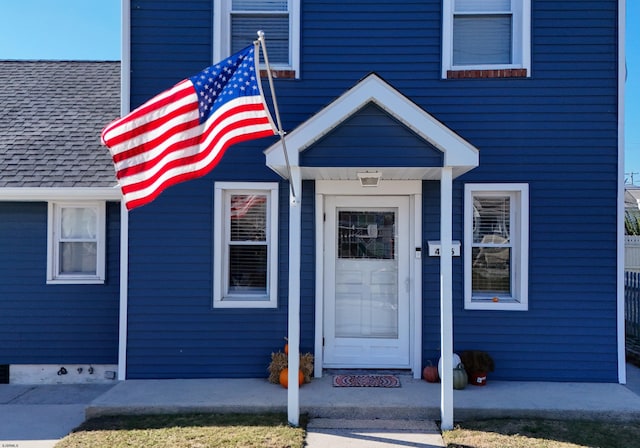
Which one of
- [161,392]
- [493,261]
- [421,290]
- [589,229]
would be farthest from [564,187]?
[161,392]

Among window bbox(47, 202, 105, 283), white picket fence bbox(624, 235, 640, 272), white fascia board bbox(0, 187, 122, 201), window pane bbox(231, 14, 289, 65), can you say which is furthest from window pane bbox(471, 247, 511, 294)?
white picket fence bbox(624, 235, 640, 272)

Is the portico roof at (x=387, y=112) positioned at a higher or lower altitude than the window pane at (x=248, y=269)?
higher

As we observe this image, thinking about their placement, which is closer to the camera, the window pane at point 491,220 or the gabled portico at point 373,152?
the gabled portico at point 373,152

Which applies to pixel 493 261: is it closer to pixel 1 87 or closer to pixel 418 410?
pixel 418 410

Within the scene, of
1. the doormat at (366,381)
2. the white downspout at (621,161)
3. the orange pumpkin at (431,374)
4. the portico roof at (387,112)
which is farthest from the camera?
the white downspout at (621,161)

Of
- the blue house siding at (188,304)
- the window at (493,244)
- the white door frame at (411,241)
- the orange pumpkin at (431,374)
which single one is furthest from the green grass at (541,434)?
the blue house siding at (188,304)

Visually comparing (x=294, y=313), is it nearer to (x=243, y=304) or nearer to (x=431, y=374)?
(x=243, y=304)

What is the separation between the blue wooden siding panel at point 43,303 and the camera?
20.8 feet

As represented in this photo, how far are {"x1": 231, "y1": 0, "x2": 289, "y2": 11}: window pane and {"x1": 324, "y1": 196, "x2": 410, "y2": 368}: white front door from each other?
254cm

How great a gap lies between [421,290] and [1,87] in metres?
7.73

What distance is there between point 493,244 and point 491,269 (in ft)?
1.06

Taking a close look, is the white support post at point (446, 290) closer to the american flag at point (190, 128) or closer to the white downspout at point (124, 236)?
the american flag at point (190, 128)

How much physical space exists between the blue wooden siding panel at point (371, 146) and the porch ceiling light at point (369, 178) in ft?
1.17

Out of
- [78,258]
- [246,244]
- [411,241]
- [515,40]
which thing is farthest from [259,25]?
[78,258]
